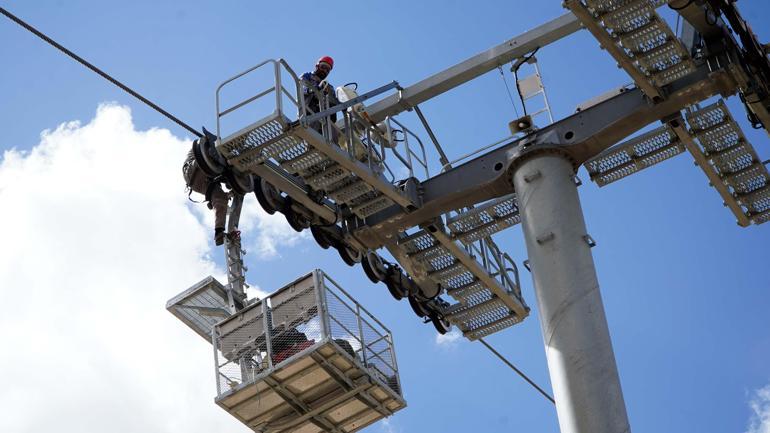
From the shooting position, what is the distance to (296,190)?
21.8 metres

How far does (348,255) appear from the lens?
77.4 ft

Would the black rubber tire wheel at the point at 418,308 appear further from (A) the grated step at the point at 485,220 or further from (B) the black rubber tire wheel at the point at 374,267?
(A) the grated step at the point at 485,220

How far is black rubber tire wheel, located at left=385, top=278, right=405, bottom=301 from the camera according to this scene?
2453 cm

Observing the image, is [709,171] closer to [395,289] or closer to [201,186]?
[395,289]

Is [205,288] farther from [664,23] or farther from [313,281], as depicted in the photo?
[664,23]

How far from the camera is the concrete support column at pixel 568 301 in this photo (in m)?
19.2

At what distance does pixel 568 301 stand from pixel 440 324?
571 cm

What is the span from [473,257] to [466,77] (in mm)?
3173

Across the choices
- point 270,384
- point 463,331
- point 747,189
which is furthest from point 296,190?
point 747,189

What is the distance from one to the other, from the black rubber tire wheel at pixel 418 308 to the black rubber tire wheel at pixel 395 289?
427 mm

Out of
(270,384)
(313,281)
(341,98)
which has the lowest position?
(270,384)

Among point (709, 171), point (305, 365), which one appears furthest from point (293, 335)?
point (709, 171)

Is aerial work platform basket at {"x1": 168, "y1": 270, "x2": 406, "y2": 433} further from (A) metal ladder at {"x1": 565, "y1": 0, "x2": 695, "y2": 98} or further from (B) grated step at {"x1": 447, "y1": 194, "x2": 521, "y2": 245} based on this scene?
(A) metal ladder at {"x1": 565, "y1": 0, "x2": 695, "y2": 98}

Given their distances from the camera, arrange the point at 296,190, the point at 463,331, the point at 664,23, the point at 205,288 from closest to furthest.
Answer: the point at 664,23, the point at 296,190, the point at 463,331, the point at 205,288
